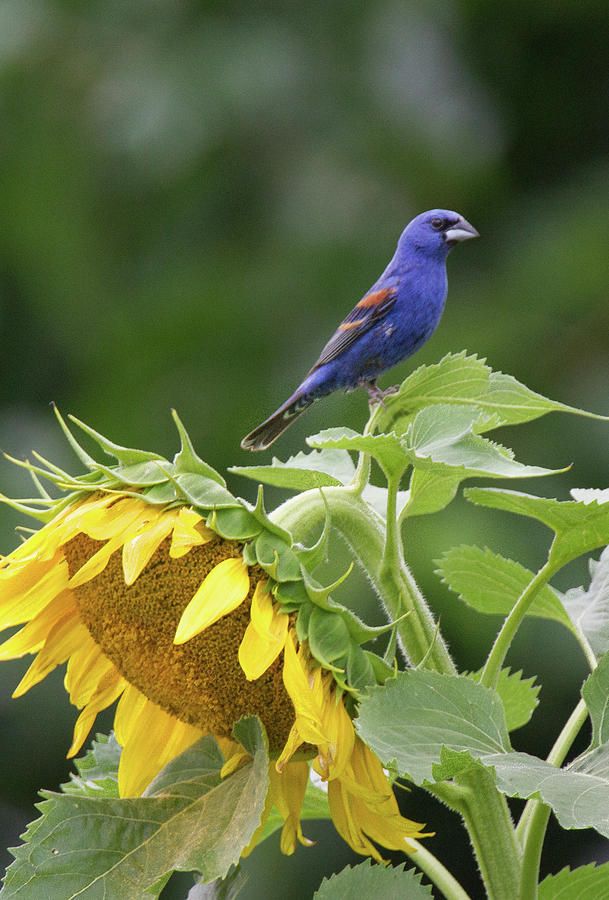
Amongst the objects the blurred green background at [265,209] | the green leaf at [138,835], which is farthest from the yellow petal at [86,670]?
the blurred green background at [265,209]

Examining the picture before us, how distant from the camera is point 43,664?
1.07 m

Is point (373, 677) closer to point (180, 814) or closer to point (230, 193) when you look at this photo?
point (180, 814)

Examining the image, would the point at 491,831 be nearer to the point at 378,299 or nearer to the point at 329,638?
the point at 329,638

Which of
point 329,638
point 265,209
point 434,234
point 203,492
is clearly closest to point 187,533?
point 203,492

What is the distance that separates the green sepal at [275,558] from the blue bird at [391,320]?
25 cm

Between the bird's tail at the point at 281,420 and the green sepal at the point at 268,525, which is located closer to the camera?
the green sepal at the point at 268,525

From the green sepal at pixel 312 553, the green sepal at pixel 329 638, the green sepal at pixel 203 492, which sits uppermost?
the green sepal at pixel 203 492

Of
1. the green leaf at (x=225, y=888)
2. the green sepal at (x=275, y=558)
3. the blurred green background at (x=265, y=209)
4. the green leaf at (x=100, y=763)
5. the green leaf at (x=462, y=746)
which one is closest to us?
the green leaf at (x=462, y=746)

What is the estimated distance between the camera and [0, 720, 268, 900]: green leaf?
0.89m

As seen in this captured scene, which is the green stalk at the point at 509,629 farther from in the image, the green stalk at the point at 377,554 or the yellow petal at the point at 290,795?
the yellow petal at the point at 290,795

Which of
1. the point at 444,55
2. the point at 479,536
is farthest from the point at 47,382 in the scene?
the point at 479,536

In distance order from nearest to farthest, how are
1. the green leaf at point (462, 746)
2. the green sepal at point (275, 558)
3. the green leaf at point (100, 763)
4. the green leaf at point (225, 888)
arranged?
the green leaf at point (462, 746) < the green sepal at point (275, 558) < the green leaf at point (225, 888) < the green leaf at point (100, 763)

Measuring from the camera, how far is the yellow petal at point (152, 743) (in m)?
1.06

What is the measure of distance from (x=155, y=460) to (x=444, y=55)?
3.56 m
